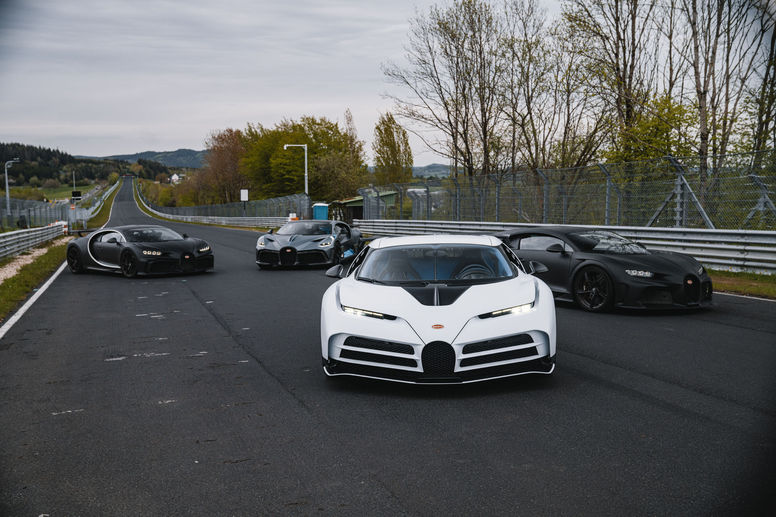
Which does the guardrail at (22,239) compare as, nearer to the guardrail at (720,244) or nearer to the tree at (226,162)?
the guardrail at (720,244)

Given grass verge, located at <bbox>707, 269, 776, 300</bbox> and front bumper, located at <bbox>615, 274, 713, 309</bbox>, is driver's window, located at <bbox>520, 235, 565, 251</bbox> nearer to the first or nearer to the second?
front bumper, located at <bbox>615, 274, 713, 309</bbox>

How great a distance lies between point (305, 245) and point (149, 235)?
12.2 ft

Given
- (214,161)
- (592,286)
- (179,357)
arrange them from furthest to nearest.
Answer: (214,161), (592,286), (179,357)

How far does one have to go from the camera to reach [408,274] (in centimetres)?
613

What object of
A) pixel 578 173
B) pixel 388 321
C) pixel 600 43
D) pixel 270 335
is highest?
pixel 600 43

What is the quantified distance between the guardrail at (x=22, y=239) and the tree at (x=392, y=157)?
44782 mm

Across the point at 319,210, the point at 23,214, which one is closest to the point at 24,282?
the point at 23,214

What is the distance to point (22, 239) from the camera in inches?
914

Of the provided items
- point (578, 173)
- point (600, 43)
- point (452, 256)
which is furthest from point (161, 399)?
point (600, 43)

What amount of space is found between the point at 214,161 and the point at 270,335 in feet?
304

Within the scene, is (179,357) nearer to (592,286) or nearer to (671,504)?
(671,504)

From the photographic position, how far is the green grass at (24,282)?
36.0 ft

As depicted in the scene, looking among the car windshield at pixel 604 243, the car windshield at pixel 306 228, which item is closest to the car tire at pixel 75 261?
the car windshield at pixel 306 228

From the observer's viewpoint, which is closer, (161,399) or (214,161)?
(161,399)
